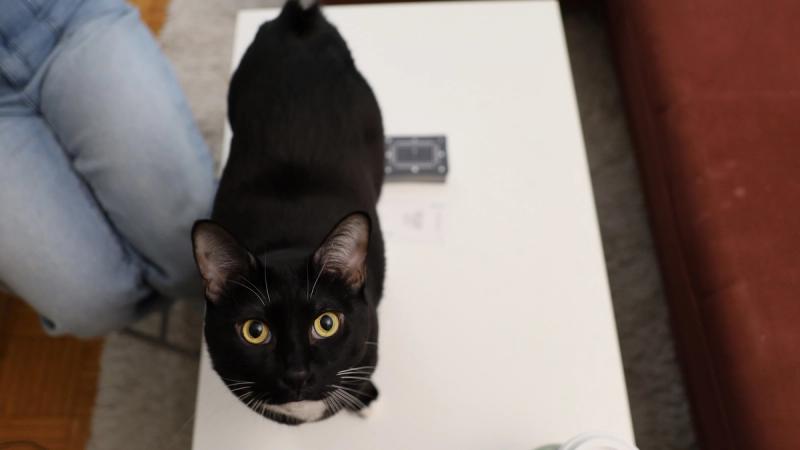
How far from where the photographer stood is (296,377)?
615mm

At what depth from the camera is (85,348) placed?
1203mm

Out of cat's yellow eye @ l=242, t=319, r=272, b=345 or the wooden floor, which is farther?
the wooden floor

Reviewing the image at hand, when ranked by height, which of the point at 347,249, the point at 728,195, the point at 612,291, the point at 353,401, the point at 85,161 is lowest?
the point at 612,291

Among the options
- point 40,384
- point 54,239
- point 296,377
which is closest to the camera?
point 296,377

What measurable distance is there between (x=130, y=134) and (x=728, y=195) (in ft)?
2.94

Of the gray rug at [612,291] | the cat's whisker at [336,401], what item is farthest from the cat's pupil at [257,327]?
the gray rug at [612,291]

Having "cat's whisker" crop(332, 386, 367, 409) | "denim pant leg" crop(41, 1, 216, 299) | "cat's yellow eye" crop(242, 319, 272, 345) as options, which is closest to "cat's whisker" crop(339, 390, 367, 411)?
"cat's whisker" crop(332, 386, 367, 409)

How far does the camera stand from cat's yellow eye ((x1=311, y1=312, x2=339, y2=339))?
643mm

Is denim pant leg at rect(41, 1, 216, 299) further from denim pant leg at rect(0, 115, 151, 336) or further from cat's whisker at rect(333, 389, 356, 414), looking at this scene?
cat's whisker at rect(333, 389, 356, 414)

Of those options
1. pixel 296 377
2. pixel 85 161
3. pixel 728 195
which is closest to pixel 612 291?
pixel 728 195

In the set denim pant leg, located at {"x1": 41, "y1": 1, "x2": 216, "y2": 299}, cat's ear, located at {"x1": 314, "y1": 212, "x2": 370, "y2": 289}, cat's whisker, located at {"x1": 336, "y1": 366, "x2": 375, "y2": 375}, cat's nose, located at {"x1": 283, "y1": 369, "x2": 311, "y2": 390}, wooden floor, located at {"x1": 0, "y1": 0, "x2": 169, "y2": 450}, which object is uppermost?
denim pant leg, located at {"x1": 41, "y1": 1, "x2": 216, "y2": 299}

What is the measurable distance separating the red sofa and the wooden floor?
1.09 meters

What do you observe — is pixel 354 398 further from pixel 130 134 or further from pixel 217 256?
pixel 130 134

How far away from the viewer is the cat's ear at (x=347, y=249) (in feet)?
2.07
